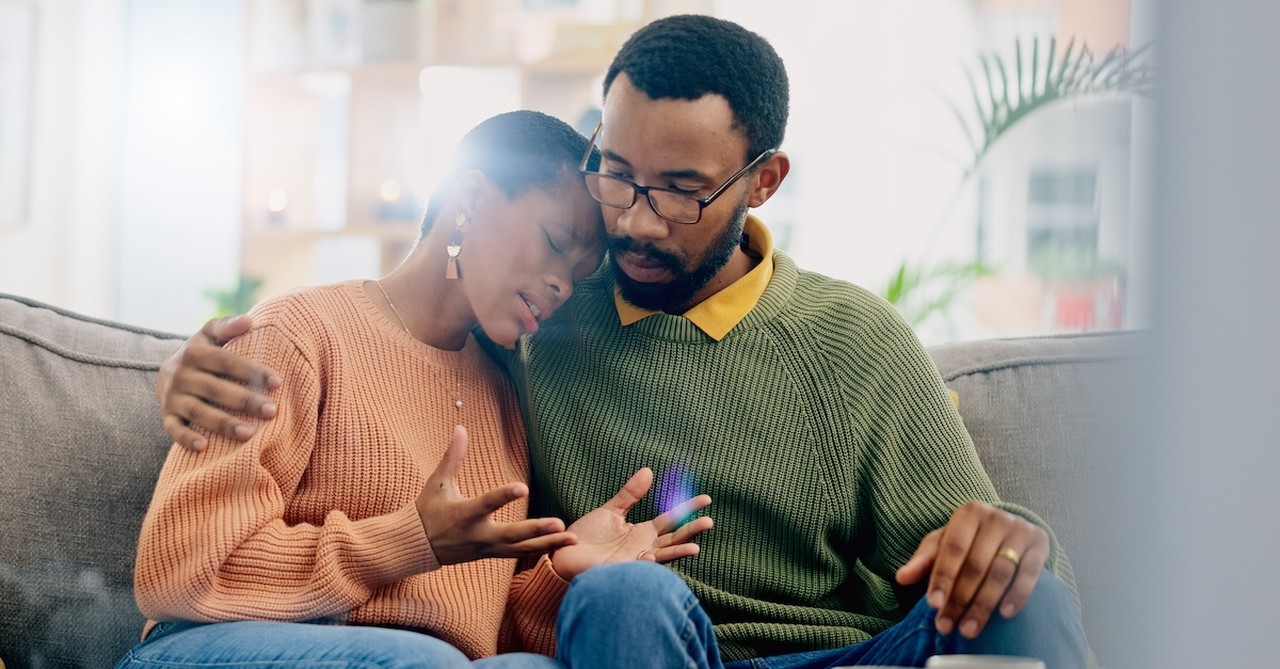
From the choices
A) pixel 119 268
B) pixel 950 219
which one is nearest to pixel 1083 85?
pixel 950 219

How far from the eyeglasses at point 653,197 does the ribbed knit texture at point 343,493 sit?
0.21 m

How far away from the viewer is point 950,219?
2234 millimetres

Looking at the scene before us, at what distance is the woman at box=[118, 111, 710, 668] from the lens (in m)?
0.91

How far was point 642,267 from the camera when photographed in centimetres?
111

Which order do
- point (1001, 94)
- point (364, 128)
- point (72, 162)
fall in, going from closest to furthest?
point (1001, 94) → point (364, 128) → point (72, 162)

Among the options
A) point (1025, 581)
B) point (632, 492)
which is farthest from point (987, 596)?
point (632, 492)

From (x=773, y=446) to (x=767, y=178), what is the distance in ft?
0.85

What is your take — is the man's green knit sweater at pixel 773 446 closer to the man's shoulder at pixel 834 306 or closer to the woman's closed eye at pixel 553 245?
the man's shoulder at pixel 834 306

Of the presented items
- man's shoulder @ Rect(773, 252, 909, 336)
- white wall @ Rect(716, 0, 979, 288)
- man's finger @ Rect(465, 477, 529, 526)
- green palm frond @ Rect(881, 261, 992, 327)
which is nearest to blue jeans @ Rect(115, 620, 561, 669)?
man's finger @ Rect(465, 477, 529, 526)

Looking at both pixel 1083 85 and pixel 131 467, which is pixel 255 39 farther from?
pixel 1083 85

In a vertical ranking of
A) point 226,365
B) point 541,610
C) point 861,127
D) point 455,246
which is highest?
point 861,127

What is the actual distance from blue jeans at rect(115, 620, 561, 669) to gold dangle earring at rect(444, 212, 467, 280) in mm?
339

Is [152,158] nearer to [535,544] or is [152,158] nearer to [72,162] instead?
[72,162]

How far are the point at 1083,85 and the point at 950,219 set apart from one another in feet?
5.99
